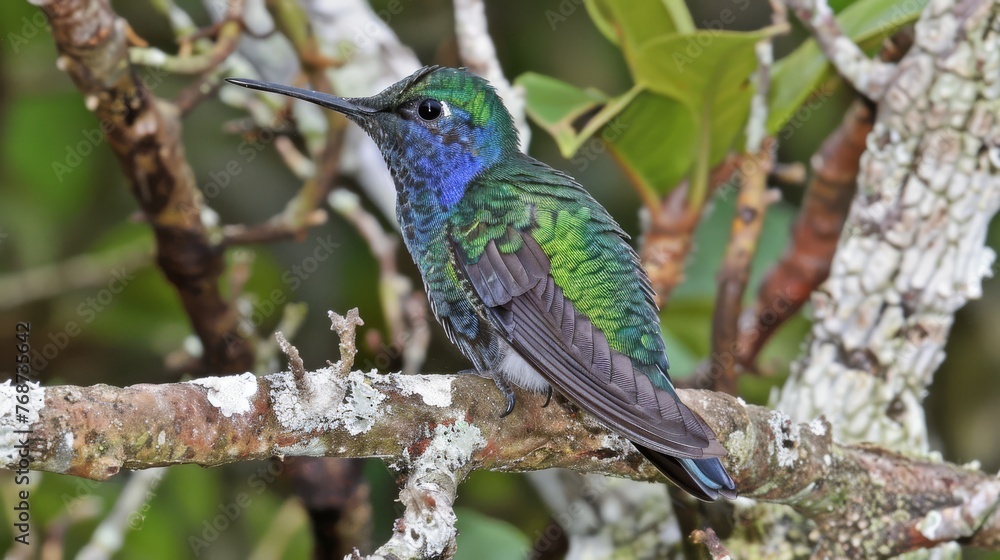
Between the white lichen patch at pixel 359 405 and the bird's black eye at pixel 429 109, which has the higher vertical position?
the bird's black eye at pixel 429 109

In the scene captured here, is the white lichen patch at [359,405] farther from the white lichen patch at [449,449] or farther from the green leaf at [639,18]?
the green leaf at [639,18]

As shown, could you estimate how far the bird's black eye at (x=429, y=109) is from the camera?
2012mm

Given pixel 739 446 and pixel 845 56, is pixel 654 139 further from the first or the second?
pixel 739 446

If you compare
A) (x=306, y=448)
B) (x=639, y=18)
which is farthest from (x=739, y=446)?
(x=639, y=18)

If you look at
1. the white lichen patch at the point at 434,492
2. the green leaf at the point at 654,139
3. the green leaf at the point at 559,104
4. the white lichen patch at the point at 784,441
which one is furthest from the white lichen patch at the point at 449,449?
the green leaf at the point at 654,139

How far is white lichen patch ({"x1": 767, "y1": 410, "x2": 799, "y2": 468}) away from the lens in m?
1.86

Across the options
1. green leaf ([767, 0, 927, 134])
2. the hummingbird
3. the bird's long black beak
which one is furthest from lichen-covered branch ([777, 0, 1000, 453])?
the bird's long black beak

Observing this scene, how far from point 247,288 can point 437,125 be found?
1321 millimetres

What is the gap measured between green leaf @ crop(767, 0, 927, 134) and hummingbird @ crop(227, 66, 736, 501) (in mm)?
756

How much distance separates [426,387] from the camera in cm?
159

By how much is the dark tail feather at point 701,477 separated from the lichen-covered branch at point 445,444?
17 centimetres

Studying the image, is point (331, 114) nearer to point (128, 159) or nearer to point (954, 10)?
point (128, 159)

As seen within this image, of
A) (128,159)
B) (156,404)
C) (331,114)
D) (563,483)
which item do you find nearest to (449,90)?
(331,114)

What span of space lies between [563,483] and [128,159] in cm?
144
